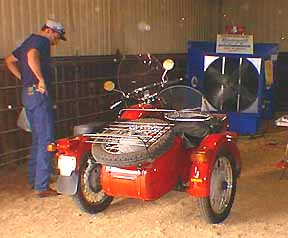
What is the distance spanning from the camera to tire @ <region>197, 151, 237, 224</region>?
3.41m

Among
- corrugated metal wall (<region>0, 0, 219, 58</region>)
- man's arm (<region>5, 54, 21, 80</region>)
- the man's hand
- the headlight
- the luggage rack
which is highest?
corrugated metal wall (<region>0, 0, 219, 58</region>)

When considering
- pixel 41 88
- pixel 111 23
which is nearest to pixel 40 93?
pixel 41 88

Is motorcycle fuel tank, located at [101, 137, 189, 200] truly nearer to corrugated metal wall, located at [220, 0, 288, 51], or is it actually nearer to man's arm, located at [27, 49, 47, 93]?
man's arm, located at [27, 49, 47, 93]

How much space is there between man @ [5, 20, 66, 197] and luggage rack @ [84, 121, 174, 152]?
28.2 inches

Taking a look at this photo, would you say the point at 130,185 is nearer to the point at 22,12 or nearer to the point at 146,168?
the point at 146,168

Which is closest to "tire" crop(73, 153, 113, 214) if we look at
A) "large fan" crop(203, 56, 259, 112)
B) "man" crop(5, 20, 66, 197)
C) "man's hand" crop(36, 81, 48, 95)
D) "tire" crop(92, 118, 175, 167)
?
"tire" crop(92, 118, 175, 167)

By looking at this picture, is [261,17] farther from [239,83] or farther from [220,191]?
[220,191]

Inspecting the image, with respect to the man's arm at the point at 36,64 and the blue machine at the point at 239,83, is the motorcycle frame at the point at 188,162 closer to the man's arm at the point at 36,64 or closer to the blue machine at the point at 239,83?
the man's arm at the point at 36,64

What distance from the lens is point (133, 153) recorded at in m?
3.07

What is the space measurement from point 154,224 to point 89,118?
3031 millimetres

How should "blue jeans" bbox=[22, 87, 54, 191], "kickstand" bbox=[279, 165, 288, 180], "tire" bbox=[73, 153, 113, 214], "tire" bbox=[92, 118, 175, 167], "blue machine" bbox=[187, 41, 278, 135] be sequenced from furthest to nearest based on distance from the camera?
"blue machine" bbox=[187, 41, 278, 135] < "kickstand" bbox=[279, 165, 288, 180] < "blue jeans" bbox=[22, 87, 54, 191] < "tire" bbox=[73, 153, 113, 214] < "tire" bbox=[92, 118, 175, 167]

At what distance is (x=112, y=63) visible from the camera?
6.64 meters

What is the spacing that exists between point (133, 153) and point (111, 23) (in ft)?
12.8

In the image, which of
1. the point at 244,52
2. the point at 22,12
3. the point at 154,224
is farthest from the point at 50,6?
the point at 154,224
